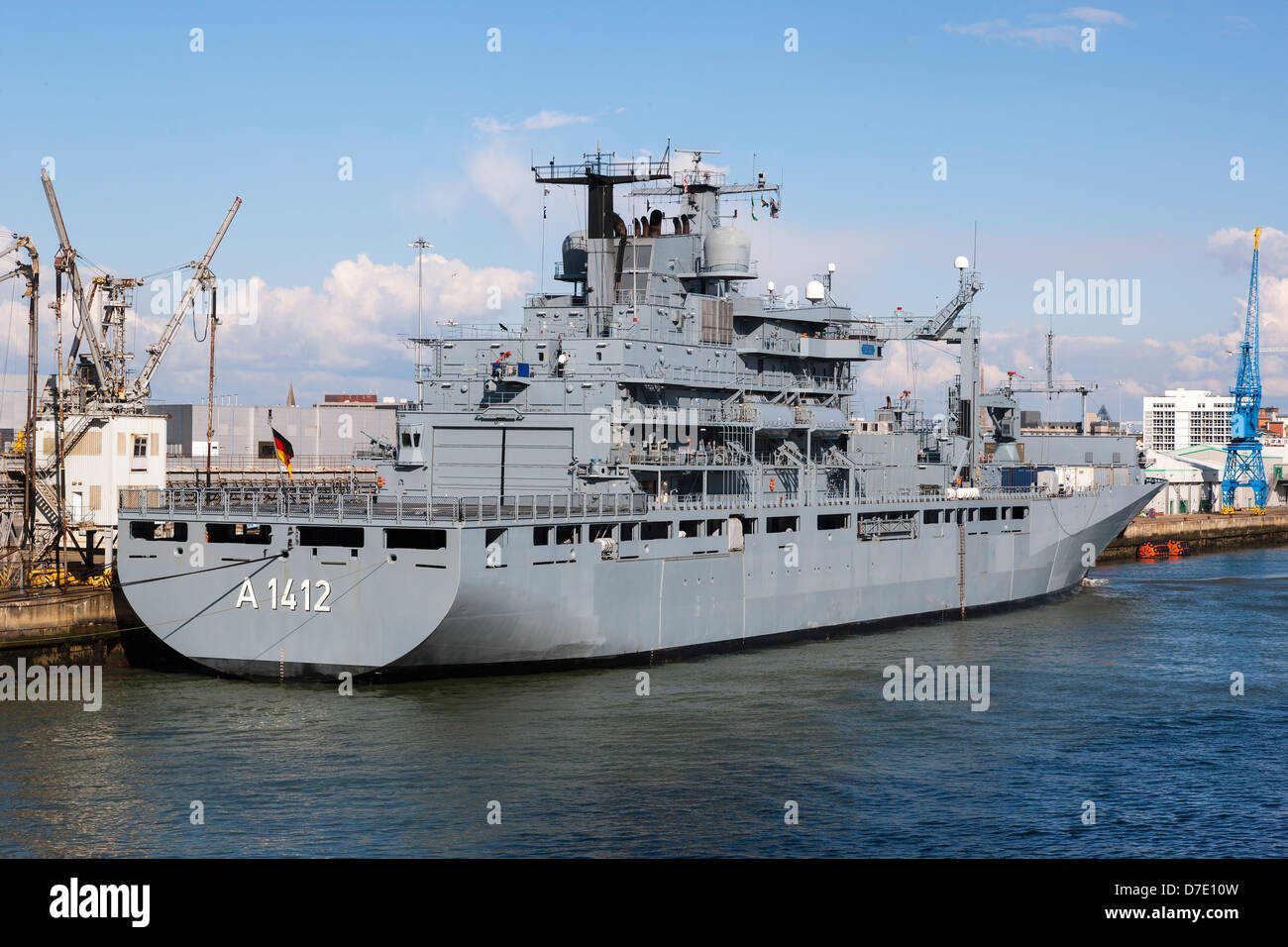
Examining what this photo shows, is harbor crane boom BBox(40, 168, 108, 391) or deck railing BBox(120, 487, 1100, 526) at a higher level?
harbor crane boom BBox(40, 168, 108, 391)

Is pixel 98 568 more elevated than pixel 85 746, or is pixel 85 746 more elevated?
pixel 98 568

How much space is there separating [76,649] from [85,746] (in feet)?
32.2

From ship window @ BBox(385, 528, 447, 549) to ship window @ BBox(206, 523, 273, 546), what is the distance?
12.8 ft

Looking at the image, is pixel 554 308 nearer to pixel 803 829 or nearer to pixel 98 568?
pixel 98 568

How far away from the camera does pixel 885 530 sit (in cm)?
4600

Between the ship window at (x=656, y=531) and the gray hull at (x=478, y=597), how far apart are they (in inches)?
13.4

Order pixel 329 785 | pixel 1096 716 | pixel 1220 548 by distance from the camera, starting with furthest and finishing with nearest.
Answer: pixel 1220 548 < pixel 1096 716 < pixel 329 785

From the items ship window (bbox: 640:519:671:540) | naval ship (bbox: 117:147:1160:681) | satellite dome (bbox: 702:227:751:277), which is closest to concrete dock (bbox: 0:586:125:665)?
naval ship (bbox: 117:147:1160:681)

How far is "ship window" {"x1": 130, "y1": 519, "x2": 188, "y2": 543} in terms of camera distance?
35.0m

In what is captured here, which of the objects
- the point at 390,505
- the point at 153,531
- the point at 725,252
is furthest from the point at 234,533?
the point at 725,252

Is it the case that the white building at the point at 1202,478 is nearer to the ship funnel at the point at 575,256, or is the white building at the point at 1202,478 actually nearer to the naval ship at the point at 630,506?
the naval ship at the point at 630,506

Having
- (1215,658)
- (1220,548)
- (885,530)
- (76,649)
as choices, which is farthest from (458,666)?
(1220,548)

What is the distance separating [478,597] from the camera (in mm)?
31953

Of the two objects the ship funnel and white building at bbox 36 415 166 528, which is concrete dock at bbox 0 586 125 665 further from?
the ship funnel
